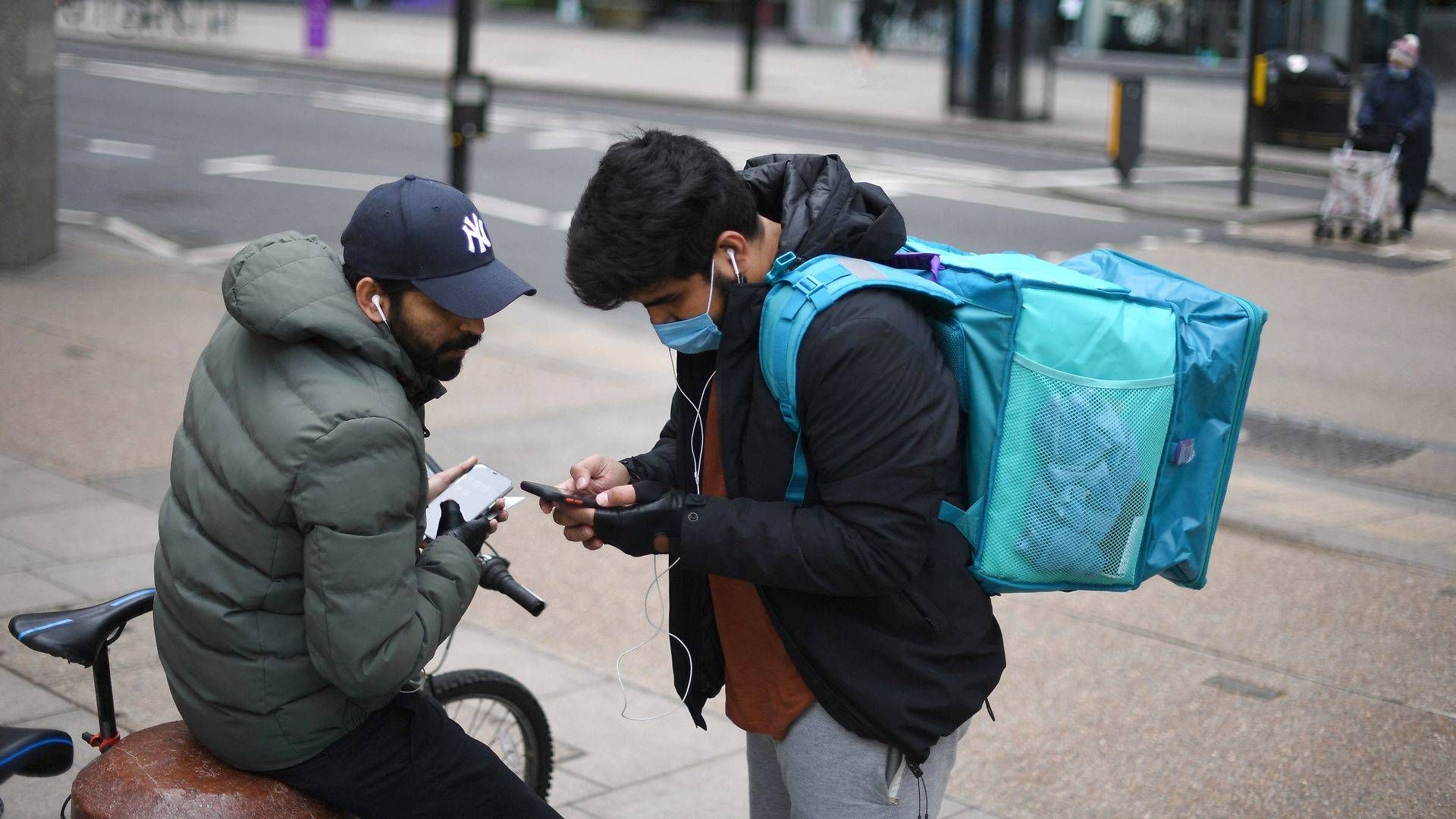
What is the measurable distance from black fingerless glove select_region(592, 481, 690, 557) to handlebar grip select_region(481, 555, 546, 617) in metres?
0.23

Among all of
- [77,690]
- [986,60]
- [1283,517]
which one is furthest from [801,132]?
[77,690]

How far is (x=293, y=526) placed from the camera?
244 centimetres

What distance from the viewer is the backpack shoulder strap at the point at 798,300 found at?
2.47 meters

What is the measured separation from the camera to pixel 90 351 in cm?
911

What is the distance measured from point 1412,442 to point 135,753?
7724 mm

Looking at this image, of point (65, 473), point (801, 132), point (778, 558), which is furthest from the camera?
point (801, 132)

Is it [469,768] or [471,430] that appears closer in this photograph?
[469,768]

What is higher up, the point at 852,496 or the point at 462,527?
the point at 852,496

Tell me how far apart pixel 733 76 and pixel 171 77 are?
1079 centimetres

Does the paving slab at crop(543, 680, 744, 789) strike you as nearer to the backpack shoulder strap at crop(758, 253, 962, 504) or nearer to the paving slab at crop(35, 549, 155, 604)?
the paving slab at crop(35, 549, 155, 604)

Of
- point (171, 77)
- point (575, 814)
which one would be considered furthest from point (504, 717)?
point (171, 77)

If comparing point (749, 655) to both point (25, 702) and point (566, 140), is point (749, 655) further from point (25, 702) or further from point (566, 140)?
point (566, 140)

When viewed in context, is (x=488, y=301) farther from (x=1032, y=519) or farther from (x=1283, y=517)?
(x=1283, y=517)

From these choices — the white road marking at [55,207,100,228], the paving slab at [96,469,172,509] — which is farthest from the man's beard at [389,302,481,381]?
the white road marking at [55,207,100,228]
